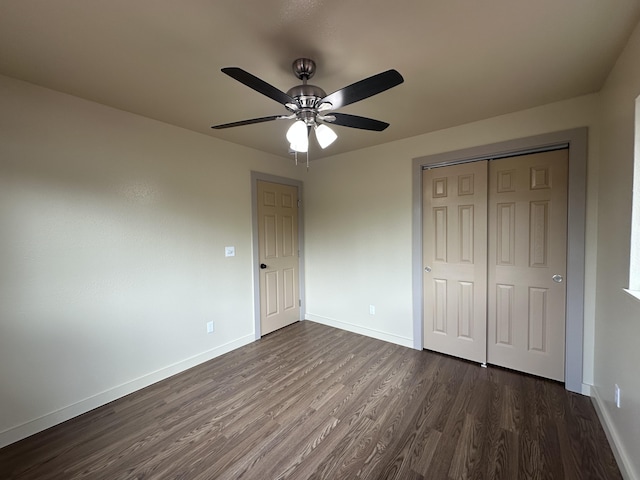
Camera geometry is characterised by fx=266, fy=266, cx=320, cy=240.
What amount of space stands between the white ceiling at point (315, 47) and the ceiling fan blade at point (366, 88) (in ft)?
1.08

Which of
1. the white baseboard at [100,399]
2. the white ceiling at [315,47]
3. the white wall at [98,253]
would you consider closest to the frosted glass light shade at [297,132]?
the white ceiling at [315,47]

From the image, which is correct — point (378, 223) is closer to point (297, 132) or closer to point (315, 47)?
point (297, 132)

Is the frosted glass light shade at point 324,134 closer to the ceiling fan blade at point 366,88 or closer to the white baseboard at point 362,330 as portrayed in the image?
the ceiling fan blade at point 366,88

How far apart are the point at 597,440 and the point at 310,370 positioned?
2.05 metres

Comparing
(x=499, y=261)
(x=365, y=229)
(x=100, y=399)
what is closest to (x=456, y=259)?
(x=499, y=261)

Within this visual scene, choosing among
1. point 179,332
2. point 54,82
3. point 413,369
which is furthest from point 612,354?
point 54,82

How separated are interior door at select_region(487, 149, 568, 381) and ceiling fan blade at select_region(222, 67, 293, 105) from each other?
7.08ft

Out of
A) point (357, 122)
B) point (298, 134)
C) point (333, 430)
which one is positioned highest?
point (357, 122)

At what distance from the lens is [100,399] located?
2.12 m

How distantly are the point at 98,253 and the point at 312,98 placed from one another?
2.03 meters

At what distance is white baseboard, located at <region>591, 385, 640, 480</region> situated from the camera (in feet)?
4.53

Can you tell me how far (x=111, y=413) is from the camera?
6.68 ft

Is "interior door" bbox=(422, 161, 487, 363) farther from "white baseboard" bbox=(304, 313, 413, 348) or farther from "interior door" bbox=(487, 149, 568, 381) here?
"white baseboard" bbox=(304, 313, 413, 348)

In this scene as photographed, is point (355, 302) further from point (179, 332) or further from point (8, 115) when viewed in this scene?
point (8, 115)
